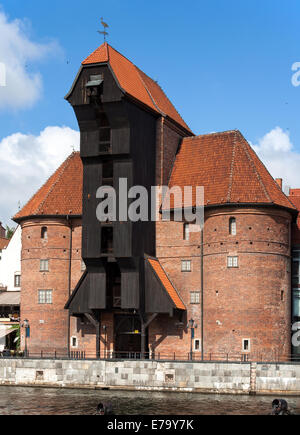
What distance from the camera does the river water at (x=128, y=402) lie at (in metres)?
39.1

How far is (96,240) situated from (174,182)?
766 centimetres

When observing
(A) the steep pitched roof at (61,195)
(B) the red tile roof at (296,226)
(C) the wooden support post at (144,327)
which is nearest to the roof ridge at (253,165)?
(B) the red tile roof at (296,226)

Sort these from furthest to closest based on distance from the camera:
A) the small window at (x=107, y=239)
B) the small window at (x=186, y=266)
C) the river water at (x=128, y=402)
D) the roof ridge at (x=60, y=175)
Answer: the roof ridge at (x=60, y=175), the small window at (x=186, y=266), the small window at (x=107, y=239), the river water at (x=128, y=402)

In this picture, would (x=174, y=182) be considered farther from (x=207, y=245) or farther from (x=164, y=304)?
(x=164, y=304)

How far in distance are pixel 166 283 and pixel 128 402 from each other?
12435mm

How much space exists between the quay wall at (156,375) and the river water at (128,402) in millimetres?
1179

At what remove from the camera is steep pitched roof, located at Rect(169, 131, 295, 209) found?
175ft

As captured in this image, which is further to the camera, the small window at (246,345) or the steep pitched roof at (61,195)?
the steep pitched roof at (61,195)

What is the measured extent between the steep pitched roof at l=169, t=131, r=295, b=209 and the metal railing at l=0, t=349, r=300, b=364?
397 inches

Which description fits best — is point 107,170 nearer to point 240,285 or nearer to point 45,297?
point 45,297

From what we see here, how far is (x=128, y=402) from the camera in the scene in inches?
1688

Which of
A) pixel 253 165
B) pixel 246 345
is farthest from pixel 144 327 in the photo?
pixel 253 165

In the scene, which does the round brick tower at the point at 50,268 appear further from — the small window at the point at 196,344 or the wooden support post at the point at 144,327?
the small window at the point at 196,344

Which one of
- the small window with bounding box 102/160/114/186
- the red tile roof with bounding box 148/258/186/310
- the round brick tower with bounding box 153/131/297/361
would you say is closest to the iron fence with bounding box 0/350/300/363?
the round brick tower with bounding box 153/131/297/361
